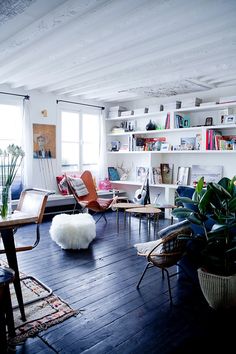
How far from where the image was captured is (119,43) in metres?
3.03

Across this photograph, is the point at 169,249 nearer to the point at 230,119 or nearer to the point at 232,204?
the point at 232,204

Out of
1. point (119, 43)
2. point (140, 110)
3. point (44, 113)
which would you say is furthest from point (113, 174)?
point (119, 43)

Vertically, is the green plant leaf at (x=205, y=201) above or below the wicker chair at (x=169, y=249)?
above

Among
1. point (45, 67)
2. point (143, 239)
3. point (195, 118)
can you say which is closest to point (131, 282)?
point (143, 239)

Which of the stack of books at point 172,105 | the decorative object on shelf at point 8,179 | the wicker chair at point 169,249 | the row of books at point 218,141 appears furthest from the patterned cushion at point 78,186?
the decorative object on shelf at point 8,179

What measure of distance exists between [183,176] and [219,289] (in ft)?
11.8

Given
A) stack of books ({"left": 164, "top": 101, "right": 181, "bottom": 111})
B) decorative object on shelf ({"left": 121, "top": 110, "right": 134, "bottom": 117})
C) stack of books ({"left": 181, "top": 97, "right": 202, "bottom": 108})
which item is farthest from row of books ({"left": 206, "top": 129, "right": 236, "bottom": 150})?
decorative object on shelf ({"left": 121, "top": 110, "right": 134, "bottom": 117})

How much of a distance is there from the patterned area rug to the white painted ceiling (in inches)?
92.2

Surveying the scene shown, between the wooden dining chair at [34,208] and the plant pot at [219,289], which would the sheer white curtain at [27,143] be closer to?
the wooden dining chair at [34,208]

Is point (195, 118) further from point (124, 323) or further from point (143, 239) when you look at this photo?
point (124, 323)

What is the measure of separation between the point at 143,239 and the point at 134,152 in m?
2.43

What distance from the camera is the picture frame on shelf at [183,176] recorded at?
18.7 feet

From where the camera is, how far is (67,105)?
605 cm

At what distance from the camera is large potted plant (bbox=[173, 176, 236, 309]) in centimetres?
226
